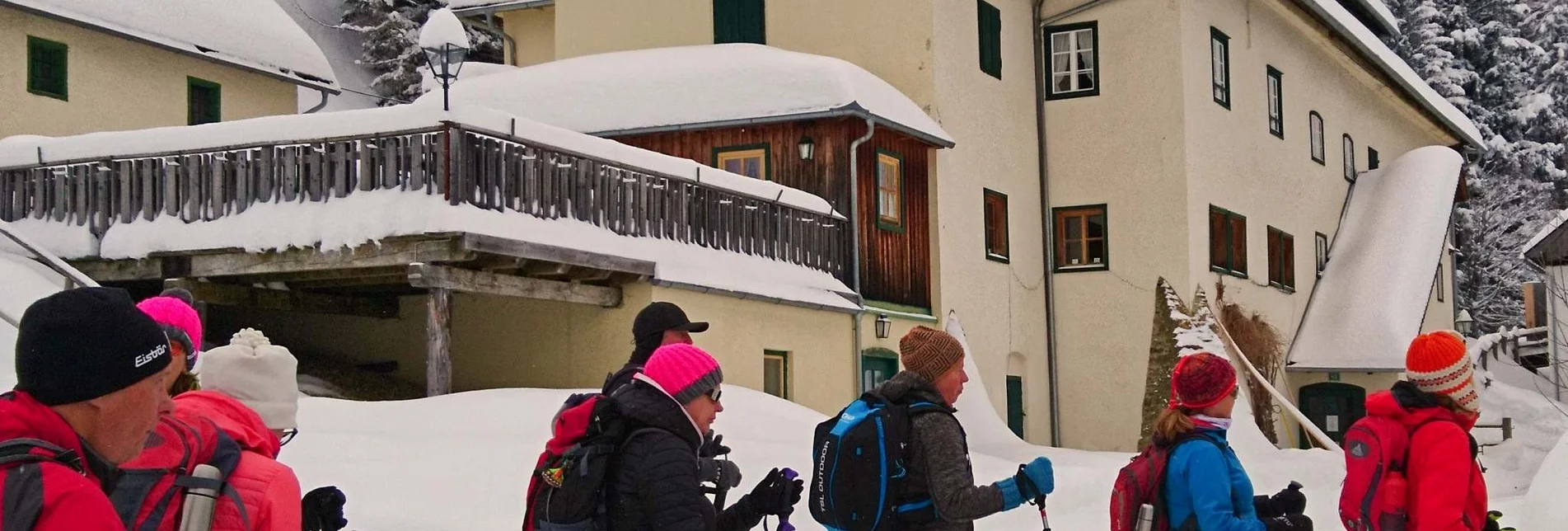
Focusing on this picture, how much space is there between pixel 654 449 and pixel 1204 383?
1851 mm

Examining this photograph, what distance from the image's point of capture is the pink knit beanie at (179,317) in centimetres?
430

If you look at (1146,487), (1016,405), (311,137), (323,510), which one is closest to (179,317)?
(323,510)

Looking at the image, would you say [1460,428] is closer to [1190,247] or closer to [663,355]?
[663,355]

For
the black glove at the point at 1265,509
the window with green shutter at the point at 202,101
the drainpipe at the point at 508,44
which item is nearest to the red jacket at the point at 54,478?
the black glove at the point at 1265,509

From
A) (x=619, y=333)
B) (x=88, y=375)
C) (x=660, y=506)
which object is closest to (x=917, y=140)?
(x=619, y=333)

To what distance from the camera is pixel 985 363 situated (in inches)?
883

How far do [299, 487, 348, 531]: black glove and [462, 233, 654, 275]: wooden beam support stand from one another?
9017 mm

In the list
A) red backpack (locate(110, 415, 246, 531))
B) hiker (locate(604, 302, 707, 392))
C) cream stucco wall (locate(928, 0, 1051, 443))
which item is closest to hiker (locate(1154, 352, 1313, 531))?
hiker (locate(604, 302, 707, 392))

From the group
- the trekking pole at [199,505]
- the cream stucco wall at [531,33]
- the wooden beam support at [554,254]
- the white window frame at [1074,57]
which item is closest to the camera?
the trekking pole at [199,505]

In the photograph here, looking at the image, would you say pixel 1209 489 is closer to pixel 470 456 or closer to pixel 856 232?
pixel 470 456

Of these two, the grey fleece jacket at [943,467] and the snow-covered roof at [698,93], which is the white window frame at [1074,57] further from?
the grey fleece jacket at [943,467]

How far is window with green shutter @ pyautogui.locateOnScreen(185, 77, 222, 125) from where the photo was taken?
24.2 m

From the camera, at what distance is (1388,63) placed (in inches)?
1203

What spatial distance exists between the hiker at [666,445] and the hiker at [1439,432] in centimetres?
253
